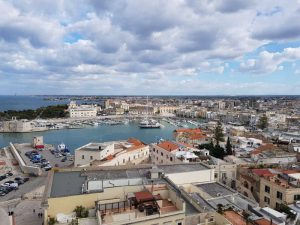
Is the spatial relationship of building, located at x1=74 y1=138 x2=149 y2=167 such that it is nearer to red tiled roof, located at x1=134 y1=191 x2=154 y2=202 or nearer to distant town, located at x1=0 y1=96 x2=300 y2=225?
distant town, located at x1=0 y1=96 x2=300 y2=225

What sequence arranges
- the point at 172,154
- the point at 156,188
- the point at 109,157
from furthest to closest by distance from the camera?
the point at 109,157 < the point at 172,154 < the point at 156,188

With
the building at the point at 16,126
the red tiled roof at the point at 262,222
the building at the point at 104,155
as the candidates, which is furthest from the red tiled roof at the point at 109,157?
the building at the point at 16,126

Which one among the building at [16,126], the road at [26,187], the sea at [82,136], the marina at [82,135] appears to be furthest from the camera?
the building at [16,126]

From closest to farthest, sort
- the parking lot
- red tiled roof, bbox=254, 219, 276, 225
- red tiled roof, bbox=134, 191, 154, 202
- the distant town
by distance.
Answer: the distant town → red tiled roof, bbox=134, 191, 154, 202 → red tiled roof, bbox=254, 219, 276, 225 → the parking lot

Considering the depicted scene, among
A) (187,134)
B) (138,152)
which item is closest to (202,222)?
(138,152)

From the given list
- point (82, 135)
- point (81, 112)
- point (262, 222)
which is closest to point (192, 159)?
point (262, 222)

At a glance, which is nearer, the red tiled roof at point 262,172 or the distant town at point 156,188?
the distant town at point 156,188

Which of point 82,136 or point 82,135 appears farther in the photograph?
point 82,135

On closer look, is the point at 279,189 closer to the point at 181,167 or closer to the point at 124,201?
the point at 181,167

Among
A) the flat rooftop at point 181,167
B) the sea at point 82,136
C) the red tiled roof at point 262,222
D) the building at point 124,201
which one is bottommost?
the sea at point 82,136

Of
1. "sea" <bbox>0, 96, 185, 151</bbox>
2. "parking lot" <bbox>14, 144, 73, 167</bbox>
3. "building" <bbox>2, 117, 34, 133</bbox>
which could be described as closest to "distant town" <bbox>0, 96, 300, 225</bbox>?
"parking lot" <bbox>14, 144, 73, 167</bbox>

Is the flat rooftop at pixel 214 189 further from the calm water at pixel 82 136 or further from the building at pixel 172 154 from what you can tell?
the calm water at pixel 82 136

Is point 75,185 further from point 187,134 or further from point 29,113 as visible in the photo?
point 29,113
